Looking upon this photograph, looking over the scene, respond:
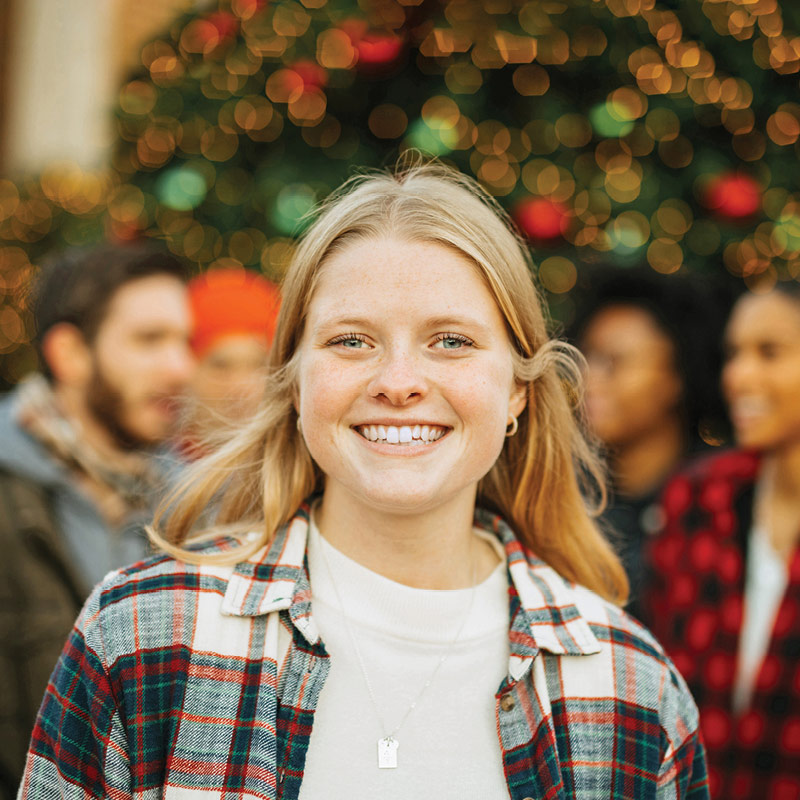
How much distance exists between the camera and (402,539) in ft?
5.98

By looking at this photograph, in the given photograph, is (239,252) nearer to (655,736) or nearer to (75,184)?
(75,184)

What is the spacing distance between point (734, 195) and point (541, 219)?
0.88 meters

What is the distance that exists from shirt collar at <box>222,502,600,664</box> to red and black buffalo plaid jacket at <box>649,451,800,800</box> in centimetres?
121

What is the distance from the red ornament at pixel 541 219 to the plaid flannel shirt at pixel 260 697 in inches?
110

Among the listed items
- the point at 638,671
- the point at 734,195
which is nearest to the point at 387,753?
the point at 638,671

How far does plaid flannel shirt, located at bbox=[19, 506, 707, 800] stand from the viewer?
156 centimetres


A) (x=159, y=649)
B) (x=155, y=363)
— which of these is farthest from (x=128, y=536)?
(x=159, y=649)

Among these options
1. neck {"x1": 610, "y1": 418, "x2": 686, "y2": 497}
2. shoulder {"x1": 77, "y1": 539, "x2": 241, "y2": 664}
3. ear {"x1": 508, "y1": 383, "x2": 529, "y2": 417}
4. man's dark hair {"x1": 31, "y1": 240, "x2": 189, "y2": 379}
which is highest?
man's dark hair {"x1": 31, "y1": 240, "x2": 189, "y2": 379}

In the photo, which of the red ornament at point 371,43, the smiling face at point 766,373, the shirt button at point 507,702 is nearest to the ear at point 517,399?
the shirt button at point 507,702

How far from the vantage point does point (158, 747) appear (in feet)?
5.16

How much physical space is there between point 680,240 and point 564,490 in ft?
8.98

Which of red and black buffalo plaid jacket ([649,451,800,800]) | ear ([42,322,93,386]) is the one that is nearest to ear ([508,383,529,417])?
red and black buffalo plaid jacket ([649,451,800,800])

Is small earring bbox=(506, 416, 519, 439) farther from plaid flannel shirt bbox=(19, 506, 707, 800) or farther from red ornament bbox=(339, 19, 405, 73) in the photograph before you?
red ornament bbox=(339, 19, 405, 73)

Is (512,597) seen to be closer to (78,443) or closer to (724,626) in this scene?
(724,626)
